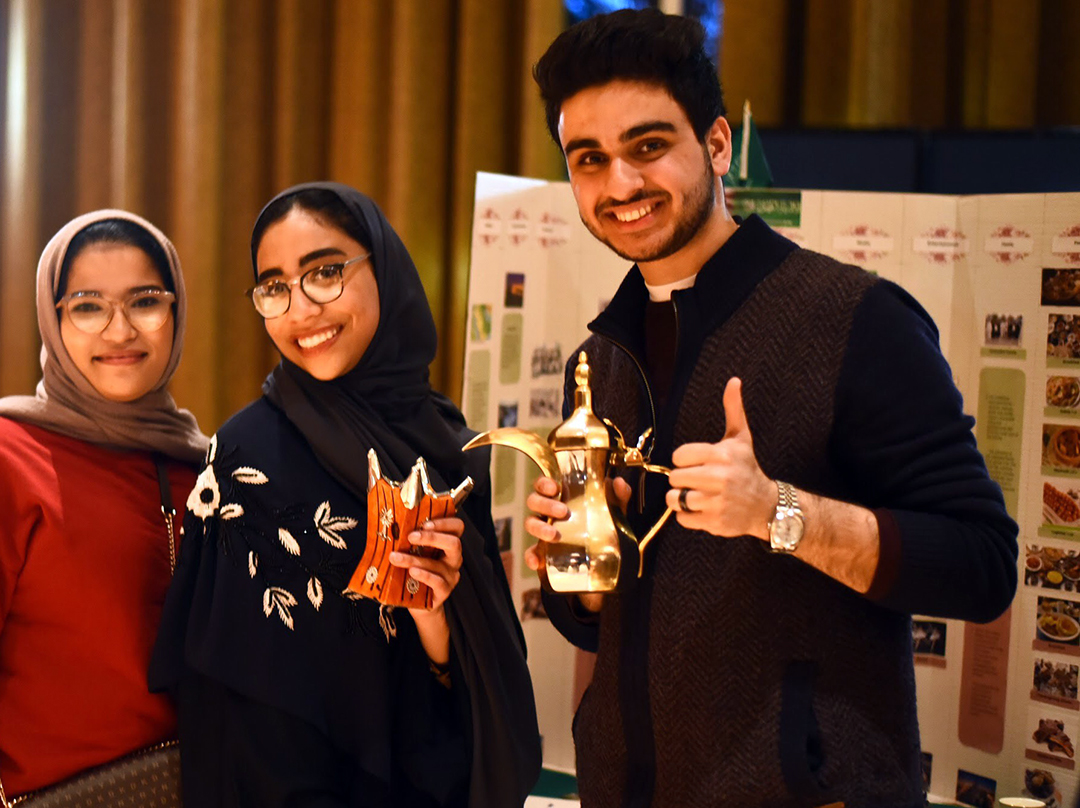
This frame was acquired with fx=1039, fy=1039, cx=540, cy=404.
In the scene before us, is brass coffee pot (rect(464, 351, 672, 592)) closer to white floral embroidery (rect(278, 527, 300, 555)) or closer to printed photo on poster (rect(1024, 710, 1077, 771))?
white floral embroidery (rect(278, 527, 300, 555))

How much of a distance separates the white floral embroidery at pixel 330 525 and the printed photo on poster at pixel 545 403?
4.59 feet

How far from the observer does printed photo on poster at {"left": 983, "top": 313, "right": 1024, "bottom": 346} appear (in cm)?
276

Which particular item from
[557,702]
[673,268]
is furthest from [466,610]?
[557,702]

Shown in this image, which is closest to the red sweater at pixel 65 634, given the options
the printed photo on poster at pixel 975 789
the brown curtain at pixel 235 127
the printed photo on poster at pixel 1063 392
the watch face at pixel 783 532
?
the watch face at pixel 783 532

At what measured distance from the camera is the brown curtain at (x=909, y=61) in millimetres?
3365

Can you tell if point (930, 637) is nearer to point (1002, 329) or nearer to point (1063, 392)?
point (1063, 392)

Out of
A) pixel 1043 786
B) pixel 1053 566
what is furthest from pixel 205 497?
pixel 1043 786

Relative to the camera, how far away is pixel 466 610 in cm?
173

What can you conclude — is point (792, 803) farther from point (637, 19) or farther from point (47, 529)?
point (47, 529)

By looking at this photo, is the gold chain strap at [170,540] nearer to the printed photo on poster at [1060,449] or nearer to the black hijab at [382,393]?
the black hijab at [382,393]

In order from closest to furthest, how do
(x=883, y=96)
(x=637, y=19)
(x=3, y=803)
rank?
(x=637, y=19)
(x=3, y=803)
(x=883, y=96)

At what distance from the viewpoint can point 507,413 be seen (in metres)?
3.00

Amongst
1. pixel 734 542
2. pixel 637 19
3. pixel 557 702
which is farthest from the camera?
pixel 557 702

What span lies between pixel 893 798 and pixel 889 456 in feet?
1.41
